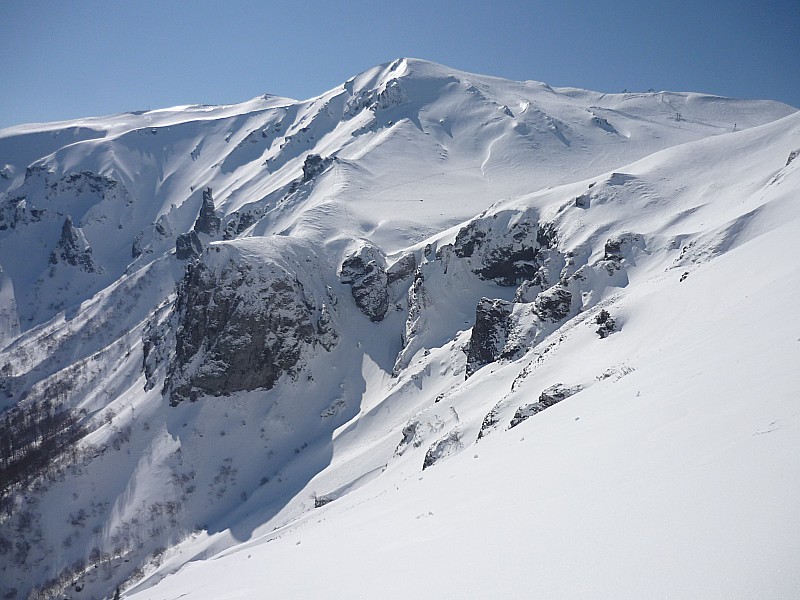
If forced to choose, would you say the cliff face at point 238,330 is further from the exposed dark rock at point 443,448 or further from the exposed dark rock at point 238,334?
the exposed dark rock at point 443,448

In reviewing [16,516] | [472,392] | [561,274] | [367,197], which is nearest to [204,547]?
[16,516]

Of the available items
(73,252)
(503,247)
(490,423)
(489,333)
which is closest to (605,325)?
(490,423)

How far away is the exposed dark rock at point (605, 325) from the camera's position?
26.9 m

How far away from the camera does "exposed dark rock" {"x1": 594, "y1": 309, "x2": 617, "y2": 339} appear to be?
2689 cm

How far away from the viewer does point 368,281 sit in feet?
253

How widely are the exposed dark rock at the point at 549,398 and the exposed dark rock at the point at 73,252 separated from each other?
197 m

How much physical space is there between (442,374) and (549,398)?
37500mm

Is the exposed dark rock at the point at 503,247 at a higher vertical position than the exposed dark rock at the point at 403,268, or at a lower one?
lower

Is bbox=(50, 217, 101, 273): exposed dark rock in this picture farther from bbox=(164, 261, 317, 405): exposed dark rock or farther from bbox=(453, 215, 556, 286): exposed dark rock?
bbox=(453, 215, 556, 286): exposed dark rock

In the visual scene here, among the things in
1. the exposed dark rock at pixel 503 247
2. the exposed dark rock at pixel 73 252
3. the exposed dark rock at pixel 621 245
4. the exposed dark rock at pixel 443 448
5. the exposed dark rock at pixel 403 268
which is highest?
the exposed dark rock at pixel 73 252

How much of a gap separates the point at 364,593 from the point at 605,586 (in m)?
3.22

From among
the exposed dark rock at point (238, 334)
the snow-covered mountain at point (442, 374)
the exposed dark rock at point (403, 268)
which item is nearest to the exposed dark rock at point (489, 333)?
the snow-covered mountain at point (442, 374)

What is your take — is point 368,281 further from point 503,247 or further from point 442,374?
point 442,374

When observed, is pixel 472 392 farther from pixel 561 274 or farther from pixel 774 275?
pixel 774 275
